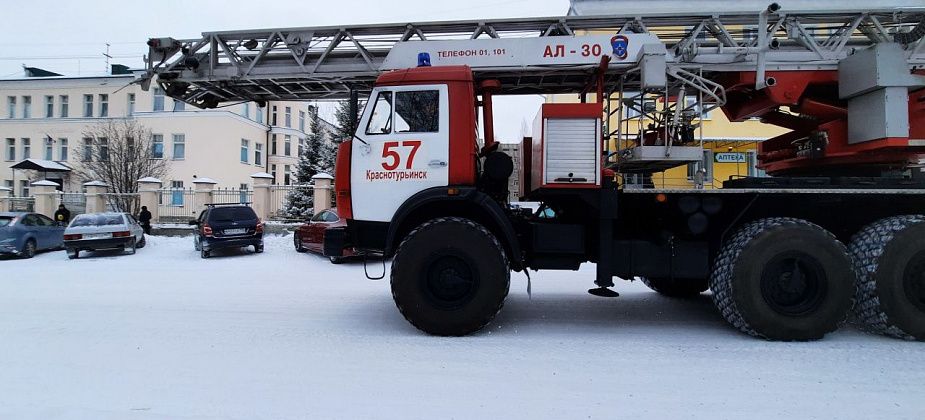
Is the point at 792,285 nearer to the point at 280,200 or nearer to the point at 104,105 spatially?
the point at 280,200

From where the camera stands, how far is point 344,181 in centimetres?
551

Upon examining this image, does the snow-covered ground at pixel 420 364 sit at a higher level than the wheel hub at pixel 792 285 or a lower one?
lower

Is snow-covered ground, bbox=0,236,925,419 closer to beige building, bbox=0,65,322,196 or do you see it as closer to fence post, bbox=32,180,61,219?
fence post, bbox=32,180,61,219

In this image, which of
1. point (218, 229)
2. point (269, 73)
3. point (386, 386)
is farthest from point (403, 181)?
point (218, 229)

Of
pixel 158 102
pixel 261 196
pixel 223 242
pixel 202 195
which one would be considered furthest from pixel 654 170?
pixel 158 102

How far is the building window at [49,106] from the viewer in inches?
1346

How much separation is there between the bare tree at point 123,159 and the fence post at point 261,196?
639 cm

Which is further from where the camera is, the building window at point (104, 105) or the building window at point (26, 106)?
the building window at point (26, 106)

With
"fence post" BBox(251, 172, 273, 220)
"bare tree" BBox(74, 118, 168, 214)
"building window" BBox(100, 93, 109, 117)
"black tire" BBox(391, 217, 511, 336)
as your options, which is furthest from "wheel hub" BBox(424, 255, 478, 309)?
"building window" BBox(100, 93, 109, 117)

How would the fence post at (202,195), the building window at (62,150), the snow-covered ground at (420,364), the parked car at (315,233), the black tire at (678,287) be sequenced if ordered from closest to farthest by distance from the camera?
1. the snow-covered ground at (420,364)
2. the black tire at (678,287)
3. the parked car at (315,233)
4. the fence post at (202,195)
5. the building window at (62,150)

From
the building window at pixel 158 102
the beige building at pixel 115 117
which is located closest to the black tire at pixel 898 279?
the beige building at pixel 115 117

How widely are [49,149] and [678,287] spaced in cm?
4405

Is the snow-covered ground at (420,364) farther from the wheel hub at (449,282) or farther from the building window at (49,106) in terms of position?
the building window at (49,106)

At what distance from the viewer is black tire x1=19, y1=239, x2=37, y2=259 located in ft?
46.4
